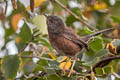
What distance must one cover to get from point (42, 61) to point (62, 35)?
1.10 feet

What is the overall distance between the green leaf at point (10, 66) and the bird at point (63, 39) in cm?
31

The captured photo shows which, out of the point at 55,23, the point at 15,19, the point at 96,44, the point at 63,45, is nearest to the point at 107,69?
the point at 96,44

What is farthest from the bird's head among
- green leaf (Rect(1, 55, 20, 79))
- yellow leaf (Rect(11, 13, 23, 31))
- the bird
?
yellow leaf (Rect(11, 13, 23, 31))

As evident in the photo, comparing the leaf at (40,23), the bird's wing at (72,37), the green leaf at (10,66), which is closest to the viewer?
the green leaf at (10,66)

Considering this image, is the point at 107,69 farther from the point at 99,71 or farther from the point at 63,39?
the point at 63,39

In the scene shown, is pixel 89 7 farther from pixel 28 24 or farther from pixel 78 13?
pixel 28 24

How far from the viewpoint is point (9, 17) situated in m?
3.46

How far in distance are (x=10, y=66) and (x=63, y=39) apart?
1.45ft

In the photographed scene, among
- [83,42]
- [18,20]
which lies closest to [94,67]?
[83,42]

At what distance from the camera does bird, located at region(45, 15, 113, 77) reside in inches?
91.4

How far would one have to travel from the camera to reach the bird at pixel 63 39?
2.32 metres

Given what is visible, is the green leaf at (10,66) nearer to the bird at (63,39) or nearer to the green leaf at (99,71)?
the bird at (63,39)

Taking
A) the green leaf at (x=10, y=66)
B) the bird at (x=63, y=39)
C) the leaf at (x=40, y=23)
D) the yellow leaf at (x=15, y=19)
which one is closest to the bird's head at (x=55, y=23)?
the bird at (x=63, y=39)

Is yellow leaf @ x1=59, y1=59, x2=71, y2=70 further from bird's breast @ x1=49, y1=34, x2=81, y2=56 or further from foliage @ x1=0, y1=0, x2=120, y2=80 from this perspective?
bird's breast @ x1=49, y1=34, x2=81, y2=56
